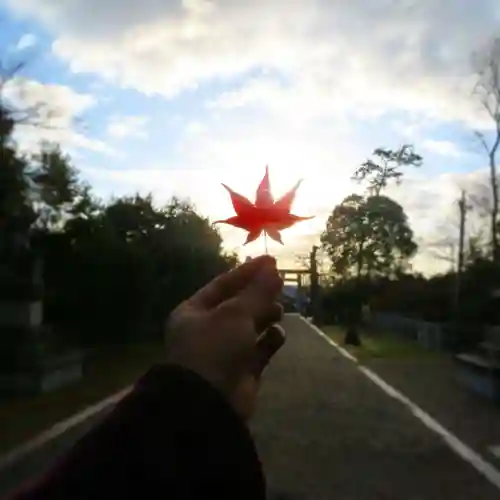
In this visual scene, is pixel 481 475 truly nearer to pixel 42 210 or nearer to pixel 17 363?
pixel 17 363

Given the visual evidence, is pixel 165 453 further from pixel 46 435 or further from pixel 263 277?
pixel 46 435

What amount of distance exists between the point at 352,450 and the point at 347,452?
18cm

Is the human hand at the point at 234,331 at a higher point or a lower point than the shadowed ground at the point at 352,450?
higher

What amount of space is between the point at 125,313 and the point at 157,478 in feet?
105

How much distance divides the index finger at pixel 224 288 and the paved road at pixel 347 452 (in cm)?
317

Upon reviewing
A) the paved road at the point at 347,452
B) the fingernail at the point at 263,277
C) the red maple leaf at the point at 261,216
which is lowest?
the paved road at the point at 347,452

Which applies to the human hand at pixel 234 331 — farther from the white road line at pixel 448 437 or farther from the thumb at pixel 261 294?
the white road line at pixel 448 437

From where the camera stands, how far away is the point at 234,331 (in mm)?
1149

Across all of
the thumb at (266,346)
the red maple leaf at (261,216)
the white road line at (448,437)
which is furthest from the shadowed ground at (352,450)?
the thumb at (266,346)

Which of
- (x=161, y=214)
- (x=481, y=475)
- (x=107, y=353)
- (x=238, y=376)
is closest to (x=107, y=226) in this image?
(x=161, y=214)

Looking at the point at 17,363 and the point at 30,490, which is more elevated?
the point at 30,490

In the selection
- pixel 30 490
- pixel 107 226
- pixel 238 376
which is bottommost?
pixel 30 490

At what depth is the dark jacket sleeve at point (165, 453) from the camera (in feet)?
3.22

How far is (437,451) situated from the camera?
11.1 metres
